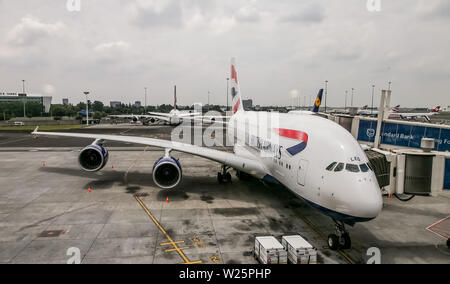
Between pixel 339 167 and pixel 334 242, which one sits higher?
pixel 339 167

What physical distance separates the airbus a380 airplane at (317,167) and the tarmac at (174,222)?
6.48 ft

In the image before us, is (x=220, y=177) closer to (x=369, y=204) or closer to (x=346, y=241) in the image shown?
(x=346, y=241)

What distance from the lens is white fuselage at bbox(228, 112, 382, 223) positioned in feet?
30.0

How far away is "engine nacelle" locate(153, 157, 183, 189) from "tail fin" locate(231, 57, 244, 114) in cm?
1397

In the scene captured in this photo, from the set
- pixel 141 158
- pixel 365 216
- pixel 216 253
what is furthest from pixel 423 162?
pixel 141 158

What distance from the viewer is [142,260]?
9.93 meters

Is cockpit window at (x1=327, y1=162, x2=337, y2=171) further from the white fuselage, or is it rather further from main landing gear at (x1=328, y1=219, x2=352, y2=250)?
main landing gear at (x1=328, y1=219, x2=352, y2=250)

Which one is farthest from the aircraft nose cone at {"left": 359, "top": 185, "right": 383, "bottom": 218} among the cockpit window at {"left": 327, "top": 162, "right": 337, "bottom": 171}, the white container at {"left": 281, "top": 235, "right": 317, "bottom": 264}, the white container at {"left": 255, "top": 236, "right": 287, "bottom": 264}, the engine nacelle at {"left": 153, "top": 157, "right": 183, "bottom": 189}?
the engine nacelle at {"left": 153, "top": 157, "right": 183, "bottom": 189}

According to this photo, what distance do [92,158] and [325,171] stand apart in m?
16.9

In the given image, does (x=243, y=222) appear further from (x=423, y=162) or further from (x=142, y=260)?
(x=423, y=162)

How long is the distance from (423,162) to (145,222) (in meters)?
13.4

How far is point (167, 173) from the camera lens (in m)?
16.9

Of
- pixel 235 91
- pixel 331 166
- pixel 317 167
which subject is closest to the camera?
pixel 331 166

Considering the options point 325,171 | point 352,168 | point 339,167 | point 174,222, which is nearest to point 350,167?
point 352,168
